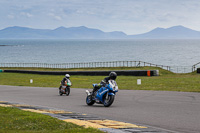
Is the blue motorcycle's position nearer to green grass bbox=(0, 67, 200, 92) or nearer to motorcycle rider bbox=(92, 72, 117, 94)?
motorcycle rider bbox=(92, 72, 117, 94)

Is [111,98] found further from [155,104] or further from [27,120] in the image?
[27,120]

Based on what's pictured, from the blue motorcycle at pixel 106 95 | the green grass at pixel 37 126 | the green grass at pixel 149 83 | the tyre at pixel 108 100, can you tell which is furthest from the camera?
the green grass at pixel 149 83

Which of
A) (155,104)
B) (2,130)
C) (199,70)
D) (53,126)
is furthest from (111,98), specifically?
(199,70)

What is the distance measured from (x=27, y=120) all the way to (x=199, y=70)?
40.4m

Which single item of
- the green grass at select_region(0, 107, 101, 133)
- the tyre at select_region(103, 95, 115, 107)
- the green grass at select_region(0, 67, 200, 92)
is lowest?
the green grass at select_region(0, 107, 101, 133)

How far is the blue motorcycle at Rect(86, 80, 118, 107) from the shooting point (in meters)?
13.7

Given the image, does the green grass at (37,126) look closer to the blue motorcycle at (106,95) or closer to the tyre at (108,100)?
the blue motorcycle at (106,95)

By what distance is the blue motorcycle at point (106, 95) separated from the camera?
13.7 m

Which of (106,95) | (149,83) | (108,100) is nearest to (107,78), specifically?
(106,95)

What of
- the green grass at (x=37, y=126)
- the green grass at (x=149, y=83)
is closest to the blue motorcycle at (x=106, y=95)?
the green grass at (x=37, y=126)

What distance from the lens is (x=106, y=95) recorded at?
1439 cm

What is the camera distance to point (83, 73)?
5116 centimetres

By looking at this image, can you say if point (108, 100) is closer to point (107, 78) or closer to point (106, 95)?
point (106, 95)

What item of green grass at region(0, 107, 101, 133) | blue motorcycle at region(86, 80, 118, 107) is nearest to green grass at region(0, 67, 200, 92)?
blue motorcycle at region(86, 80, 118, 107)
